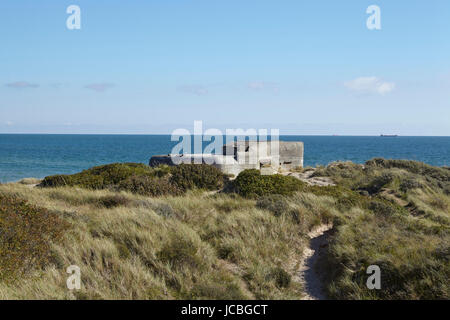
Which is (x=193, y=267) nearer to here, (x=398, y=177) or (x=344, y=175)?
(x=398, y=177)

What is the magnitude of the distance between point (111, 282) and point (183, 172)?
8.32 m

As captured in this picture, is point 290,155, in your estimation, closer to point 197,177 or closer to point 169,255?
point 197,177

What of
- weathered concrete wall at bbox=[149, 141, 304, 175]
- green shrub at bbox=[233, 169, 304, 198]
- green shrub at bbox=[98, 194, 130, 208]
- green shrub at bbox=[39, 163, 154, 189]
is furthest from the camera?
weathered concrete wall at bbox=[149, 141, 304, 175]

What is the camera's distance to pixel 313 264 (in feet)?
21.7

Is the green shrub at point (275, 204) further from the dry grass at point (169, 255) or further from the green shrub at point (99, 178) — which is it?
the green shrub at point (99, 178)

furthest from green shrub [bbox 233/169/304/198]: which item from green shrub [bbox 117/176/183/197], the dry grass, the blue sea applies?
the blue sea

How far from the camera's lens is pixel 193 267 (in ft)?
18.4

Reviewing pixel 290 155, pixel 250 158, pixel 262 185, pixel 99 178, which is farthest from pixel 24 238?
pixel 290 155

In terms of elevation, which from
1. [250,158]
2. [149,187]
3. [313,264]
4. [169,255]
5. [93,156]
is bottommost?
[93,156]

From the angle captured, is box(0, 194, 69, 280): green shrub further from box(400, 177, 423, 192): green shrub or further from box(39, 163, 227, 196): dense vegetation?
box(400, 177, 423, 192): green shrub

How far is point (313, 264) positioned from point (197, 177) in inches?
278

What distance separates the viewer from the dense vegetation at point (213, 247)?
503 centimetres

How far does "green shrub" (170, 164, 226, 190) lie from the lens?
12.8 metres

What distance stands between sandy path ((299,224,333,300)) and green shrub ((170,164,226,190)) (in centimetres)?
531
